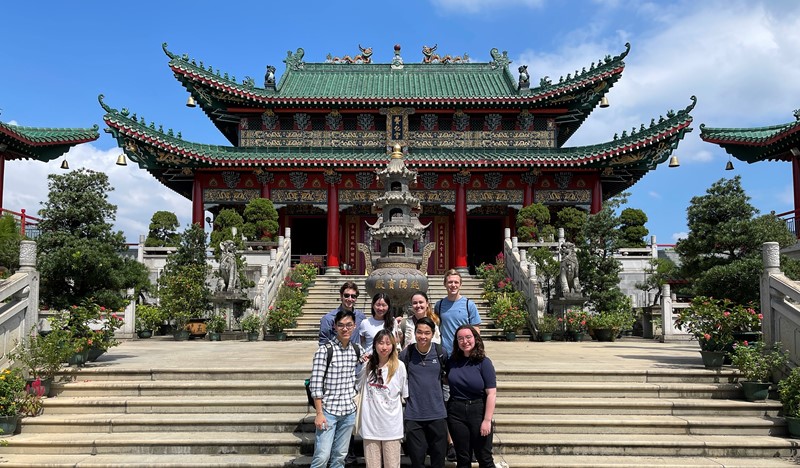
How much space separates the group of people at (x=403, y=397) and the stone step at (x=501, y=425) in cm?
162

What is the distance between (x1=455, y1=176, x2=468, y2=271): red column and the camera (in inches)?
914

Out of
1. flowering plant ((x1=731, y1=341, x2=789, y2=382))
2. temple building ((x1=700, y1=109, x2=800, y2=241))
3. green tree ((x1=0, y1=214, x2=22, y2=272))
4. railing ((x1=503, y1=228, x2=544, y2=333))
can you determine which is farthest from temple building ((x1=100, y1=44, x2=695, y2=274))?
flowering plant ((x1=731, y1=341, x2=789, y2=382))

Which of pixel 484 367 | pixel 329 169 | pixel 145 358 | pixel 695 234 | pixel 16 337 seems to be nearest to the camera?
pixel 484 367

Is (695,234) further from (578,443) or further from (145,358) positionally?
(145,358)

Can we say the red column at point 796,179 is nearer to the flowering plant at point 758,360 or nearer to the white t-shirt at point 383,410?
the flowering plant at point 758,360

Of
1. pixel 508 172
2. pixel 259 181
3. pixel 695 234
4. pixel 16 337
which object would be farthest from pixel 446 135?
pixel 16 337

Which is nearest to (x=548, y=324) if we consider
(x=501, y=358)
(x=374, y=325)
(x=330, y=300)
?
(x=501, y=358)

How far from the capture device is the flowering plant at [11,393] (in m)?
6.60

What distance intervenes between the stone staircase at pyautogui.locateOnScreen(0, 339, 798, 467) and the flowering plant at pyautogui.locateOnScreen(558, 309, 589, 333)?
6.17 meters

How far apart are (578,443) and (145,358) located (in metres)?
6.49

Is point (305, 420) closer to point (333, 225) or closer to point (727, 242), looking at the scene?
point (727, 242)

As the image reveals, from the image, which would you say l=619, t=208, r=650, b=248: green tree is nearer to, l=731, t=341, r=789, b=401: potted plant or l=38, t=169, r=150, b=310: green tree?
l=731, t=341, r=789, b=401: potted plant

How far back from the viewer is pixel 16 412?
671cm

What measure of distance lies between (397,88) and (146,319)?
50.3ft
